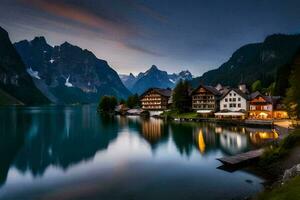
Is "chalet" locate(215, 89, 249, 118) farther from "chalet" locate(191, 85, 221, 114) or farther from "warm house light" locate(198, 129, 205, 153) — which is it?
"warm house light" locate(198, 129, 205, 153)

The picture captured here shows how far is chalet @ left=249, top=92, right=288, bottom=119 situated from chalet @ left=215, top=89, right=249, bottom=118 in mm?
4246

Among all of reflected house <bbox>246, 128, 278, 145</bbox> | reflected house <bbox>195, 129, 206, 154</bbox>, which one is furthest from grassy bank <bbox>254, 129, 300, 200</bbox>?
reflected house <bbox>246, 128, 278, 145</bbox>

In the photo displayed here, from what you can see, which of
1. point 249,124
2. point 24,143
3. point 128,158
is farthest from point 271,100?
point 24,143

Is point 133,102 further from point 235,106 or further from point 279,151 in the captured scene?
point 279,151

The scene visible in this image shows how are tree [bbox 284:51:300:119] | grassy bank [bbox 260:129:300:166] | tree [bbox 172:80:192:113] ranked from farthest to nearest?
tree [bbox 172:80:192:113], tree [bbox 284:51:300:119], grassy bank [bbox 260:129:300:166]

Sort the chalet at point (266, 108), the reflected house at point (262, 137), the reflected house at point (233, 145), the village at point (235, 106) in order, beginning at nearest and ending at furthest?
1. the reflected house at point (233, 145)
2. the reflected house at point (262, 137)
3. the chalet at point (266, 108)
4. the village at point (235, 106)

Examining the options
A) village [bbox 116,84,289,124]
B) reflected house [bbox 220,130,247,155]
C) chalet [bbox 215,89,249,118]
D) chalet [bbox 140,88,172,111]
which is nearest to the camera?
reflected house [bbox 220,130,247,155]

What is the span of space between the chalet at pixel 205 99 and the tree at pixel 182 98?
14.6 feet

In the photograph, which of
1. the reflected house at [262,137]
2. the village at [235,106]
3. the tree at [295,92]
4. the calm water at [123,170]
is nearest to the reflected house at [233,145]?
the calm water at [123,170]

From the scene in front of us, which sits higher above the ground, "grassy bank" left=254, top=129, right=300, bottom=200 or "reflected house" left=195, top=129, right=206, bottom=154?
"grassy bank" left=254, top=129, right=300, bottom=200

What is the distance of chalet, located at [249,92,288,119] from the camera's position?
9946 cm

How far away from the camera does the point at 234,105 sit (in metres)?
116

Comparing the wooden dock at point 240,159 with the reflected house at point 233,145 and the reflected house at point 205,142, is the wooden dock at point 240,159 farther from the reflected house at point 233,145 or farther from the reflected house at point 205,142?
the reflected house at point 205,142

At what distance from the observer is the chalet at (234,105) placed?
354 feet
